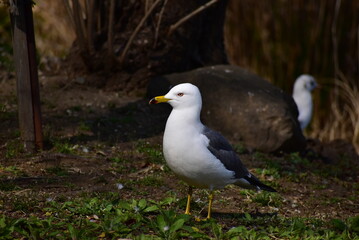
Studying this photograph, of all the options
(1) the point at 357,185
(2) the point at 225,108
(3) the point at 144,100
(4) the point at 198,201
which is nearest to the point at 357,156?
(1) the point at 357,185

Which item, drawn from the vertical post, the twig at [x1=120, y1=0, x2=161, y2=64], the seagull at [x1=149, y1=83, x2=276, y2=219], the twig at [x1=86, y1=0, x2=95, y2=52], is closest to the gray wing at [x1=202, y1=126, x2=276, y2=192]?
the seagull at [x1=149, y1=83, x2=276, y2=219]

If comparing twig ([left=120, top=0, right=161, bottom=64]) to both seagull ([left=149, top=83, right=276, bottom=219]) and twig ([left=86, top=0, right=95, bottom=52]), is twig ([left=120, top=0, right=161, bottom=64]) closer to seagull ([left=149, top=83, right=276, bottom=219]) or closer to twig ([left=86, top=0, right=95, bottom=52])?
twig ([left=86, top=0, right=95, bottom=52])

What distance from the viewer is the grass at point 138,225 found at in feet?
11.5

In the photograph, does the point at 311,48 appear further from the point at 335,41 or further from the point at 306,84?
the point at 306,84

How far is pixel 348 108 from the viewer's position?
8922 mm

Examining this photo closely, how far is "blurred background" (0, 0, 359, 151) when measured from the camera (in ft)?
29.0

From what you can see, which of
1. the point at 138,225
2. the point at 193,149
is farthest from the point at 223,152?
the point at 138,225

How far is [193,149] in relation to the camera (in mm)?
3938

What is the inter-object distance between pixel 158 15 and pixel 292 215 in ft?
10.2

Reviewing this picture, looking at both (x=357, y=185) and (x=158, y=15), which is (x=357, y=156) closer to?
(x=357, y=185)

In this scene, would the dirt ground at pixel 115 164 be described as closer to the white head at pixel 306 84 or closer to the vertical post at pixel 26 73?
the vertical post at pixel 26 73

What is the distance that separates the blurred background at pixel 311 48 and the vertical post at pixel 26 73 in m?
3.73

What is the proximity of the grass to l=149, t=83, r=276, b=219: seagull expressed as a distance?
281mm

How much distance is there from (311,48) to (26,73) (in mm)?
5098
